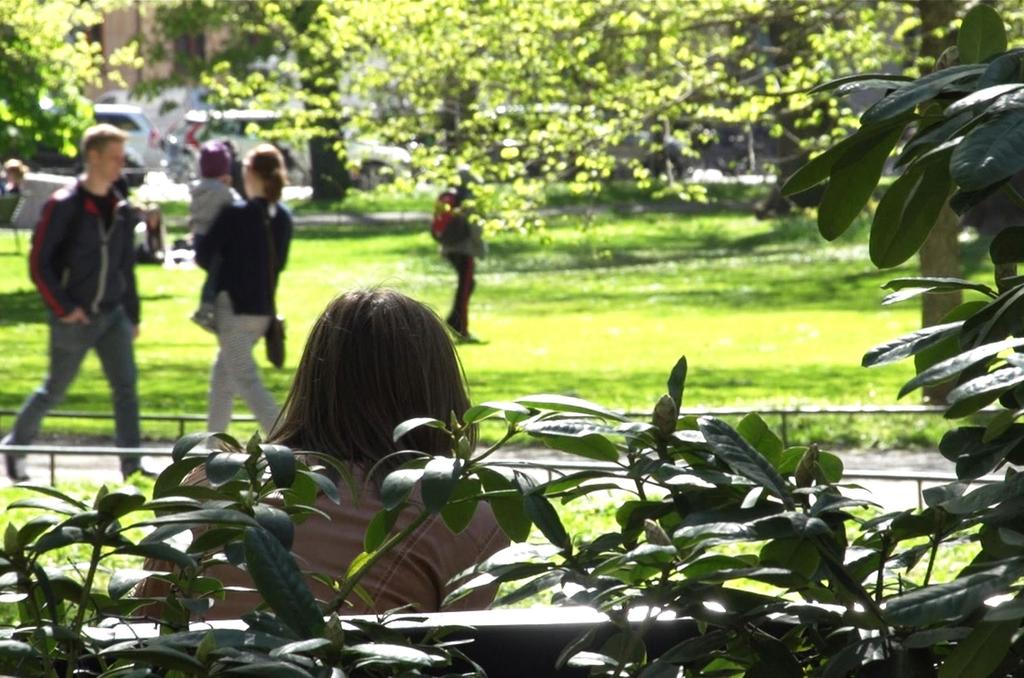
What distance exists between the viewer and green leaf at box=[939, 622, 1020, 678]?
1415 millimetres

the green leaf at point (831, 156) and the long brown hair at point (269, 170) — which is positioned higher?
the green leaf at point (831, 156)

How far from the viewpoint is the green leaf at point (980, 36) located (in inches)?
75.0

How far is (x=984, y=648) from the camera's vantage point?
142 centimetres

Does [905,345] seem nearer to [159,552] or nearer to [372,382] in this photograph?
[159,552]

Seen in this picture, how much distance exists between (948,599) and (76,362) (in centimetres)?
932

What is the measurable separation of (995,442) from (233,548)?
0.74 m

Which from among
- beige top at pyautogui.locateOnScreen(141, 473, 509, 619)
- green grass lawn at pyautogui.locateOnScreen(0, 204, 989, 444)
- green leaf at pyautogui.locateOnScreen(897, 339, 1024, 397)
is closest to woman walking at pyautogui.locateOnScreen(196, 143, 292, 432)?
green grass lawn at pyautogui.locateOnScreen(0, 204, 989, 444)

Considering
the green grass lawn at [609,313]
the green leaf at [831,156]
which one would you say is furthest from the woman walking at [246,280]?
the green leaf at [831,156]

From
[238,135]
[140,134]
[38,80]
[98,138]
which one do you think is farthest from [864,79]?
[140,134]

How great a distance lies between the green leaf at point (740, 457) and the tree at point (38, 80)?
77.0 ft

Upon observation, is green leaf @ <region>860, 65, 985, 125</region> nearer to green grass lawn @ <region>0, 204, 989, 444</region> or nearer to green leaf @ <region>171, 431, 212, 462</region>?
green leaf @ <region>171, 431, 212, 462</region>

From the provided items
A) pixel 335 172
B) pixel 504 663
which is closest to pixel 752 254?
pixel 335 172

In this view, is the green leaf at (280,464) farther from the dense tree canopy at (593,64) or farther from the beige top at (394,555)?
the dense tree canopy at (593,64)

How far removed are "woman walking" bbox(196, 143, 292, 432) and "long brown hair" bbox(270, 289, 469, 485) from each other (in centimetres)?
731
